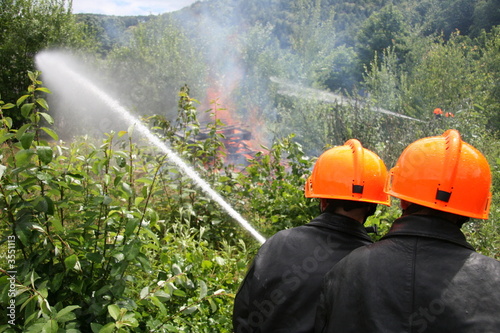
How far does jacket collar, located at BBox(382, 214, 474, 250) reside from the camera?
1461 mm

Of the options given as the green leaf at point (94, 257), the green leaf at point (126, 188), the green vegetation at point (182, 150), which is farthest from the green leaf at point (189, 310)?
the green leaf at point (126, 188)

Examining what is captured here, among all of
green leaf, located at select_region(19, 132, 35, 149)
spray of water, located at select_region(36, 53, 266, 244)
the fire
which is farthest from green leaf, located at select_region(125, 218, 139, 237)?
the fire

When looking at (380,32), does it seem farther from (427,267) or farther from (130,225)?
(427,267)

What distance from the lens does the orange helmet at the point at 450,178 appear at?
156cm

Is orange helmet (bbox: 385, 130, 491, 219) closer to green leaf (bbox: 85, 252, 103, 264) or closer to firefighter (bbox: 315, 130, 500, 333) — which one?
firefighter (bbox: 315, 130, 500, 333)

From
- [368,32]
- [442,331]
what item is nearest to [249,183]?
[442,331]

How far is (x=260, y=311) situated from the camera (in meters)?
1.91

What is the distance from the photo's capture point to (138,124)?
4.56 metres

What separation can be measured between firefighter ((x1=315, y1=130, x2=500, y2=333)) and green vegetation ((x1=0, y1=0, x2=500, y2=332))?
107cm

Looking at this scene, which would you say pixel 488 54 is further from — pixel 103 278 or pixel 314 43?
pixel 103 278

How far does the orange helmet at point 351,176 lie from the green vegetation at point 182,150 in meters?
0.93

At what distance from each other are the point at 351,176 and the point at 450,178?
554 mm

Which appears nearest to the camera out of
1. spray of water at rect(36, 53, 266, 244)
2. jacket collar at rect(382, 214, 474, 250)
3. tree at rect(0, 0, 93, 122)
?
jacket collar at rect(382, 214, 474, 250)

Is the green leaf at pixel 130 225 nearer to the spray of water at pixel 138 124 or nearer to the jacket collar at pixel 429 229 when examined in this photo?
the jacket collar at pixel 429 229
